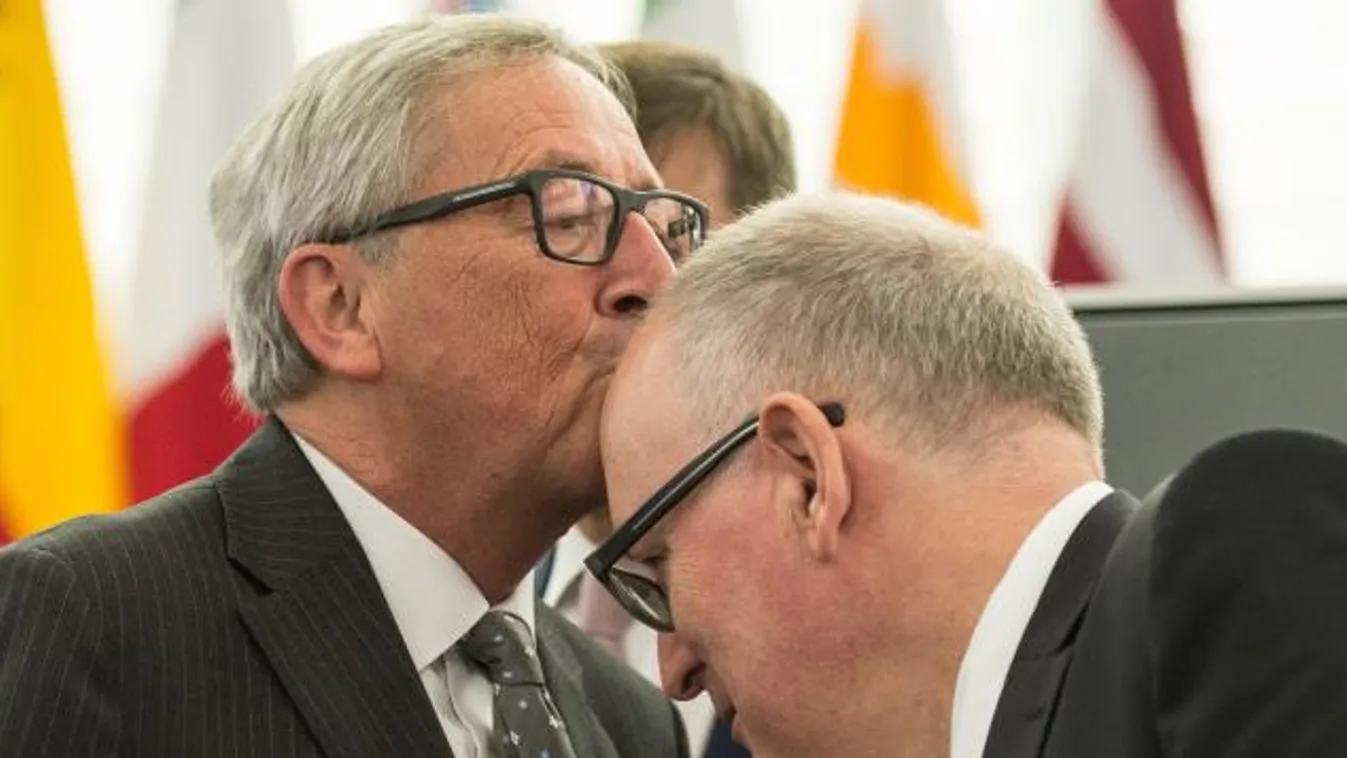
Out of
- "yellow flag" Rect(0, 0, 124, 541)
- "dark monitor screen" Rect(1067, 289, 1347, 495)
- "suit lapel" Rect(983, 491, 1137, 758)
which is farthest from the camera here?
"yellow flag" Rect(0, 0, 124, 541)

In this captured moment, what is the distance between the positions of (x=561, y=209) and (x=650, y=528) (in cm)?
46

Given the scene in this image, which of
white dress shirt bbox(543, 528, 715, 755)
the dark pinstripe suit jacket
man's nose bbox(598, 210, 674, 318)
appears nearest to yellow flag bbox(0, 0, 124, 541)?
white dress shirt bbox(543, 528, 715, 755)

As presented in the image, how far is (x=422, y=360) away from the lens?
243 cm

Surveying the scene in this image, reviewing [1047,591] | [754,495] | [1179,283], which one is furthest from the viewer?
[1179,283]

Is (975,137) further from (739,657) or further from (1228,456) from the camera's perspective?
(1228,456)

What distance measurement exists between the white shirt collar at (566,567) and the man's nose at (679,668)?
1074 mm

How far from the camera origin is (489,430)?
95.6 inches

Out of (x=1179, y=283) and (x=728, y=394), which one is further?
(x=1179, y=283)

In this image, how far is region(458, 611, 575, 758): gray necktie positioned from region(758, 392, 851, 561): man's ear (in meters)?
0.56

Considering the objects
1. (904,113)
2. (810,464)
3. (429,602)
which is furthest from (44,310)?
(810,464)

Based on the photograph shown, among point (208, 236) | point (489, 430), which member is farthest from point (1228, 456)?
point (208, 236)

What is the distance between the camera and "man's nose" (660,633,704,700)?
2.12 metres

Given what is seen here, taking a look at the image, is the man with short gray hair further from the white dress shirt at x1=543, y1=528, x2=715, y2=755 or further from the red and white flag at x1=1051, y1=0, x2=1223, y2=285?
the red and white flag at x1=1051, y1=0, x2=1223, y2=285

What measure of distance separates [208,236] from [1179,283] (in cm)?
166
